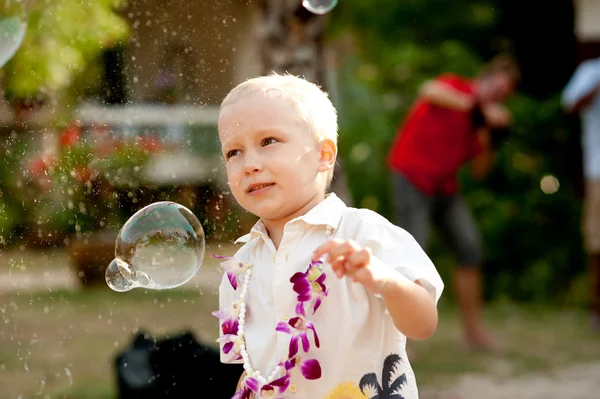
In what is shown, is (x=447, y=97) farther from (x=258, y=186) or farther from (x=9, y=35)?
(x=258, y=186)

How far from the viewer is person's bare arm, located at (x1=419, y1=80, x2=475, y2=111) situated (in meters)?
4.89

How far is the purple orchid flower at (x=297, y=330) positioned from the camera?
173cm

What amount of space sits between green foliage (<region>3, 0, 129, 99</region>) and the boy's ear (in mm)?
3760

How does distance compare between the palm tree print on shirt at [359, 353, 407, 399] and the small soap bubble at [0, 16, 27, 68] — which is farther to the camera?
the small soap bubble at [0, 16, 27, 68]

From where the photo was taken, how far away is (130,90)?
3881 millimetres

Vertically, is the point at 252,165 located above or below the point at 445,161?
below

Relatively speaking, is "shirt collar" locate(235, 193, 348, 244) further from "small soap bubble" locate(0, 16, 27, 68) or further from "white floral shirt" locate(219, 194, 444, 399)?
"small soap bubble" locate(0, 16, 27, 68)

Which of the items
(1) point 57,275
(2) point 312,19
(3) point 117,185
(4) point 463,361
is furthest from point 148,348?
(1) point 57,275

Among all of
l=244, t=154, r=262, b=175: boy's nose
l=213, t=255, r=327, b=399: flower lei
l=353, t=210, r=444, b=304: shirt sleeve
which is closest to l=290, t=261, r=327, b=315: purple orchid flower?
l=213, t=255, r=327, b=399: flower lei

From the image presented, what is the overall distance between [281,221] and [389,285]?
0.34 m

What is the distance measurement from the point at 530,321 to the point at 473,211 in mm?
1111

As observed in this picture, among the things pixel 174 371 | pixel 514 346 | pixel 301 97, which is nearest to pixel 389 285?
pixel 301 97

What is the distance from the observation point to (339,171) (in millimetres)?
4379

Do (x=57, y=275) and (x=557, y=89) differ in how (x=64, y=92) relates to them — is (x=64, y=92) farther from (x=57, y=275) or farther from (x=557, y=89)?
(x=557, y=89)
